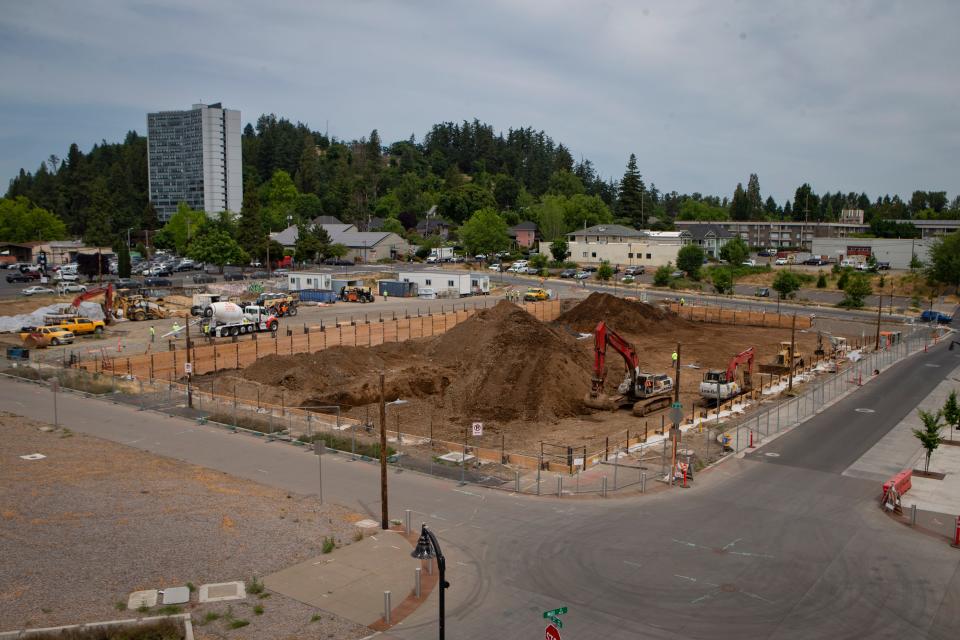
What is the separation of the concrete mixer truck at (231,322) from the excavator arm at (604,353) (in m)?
33.5

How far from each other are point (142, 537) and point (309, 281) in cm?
7156

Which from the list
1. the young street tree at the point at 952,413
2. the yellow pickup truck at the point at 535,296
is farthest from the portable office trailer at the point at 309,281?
the young street tree at the point at 952,413

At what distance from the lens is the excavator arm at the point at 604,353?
131ft

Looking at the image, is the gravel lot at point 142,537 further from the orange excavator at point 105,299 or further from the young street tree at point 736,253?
the young street tree at point 736,253

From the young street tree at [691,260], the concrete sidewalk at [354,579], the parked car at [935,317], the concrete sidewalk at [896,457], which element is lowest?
the concrete sidewalk at [354,579]

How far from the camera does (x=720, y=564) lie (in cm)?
2117

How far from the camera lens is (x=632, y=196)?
185 meters

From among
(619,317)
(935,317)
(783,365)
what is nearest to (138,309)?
(619,317)

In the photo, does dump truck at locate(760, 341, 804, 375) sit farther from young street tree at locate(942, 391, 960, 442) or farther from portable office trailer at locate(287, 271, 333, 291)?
portable office trailer at locate(287, 271, 333, 291)

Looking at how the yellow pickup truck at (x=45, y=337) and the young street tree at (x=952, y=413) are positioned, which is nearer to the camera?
the young street tree at (x=952, y=413)

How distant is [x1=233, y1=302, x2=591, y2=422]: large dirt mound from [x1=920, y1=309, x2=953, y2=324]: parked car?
48.9 meters

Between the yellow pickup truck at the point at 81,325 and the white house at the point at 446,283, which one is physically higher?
the white house at the point at 446,283

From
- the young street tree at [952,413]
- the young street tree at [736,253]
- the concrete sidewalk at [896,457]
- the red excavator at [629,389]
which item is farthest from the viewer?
the young street tree at [736,253]

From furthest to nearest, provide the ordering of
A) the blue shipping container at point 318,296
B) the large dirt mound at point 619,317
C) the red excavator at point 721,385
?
the blue shipping container at point 318,296, the large dirt mound at point 619,317, the red excavator at point 721,385
